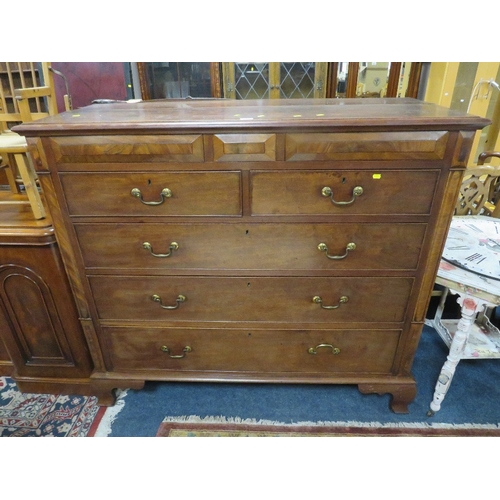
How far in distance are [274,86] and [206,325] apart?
2.40 meters

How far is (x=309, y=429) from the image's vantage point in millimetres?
1389

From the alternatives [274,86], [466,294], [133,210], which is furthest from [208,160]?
[274,86]

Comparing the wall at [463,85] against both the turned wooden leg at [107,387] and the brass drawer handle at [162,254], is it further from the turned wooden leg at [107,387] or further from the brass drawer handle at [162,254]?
the turned wooden leg at [107,387]

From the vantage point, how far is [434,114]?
1.04 metres

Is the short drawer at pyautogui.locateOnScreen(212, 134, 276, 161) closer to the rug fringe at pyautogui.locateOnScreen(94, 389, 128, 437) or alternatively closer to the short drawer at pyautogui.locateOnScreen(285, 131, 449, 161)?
the short drawer at pyautogui.locateOnScreen(285, 131, 449, 161)

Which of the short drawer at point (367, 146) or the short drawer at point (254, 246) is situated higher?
the short drawer at point (367, 146)

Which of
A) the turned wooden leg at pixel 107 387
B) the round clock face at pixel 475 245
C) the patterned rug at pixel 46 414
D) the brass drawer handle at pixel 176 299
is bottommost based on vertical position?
the patterned rug at pixel 46 414

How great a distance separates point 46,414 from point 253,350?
0.91 metres

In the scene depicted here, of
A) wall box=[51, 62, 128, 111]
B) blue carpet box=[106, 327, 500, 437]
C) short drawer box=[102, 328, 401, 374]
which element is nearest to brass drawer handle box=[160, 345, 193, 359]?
short drawer box=[102, 328, 401, 374]

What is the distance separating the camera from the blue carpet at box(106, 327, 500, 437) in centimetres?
143

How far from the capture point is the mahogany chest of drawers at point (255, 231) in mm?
1012

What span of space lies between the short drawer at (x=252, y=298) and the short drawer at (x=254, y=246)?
0.06 meters

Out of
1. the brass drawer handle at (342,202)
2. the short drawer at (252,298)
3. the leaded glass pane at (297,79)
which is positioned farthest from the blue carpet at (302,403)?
the leaded glass pane at (297,79)

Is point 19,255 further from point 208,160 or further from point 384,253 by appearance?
point 384,253
